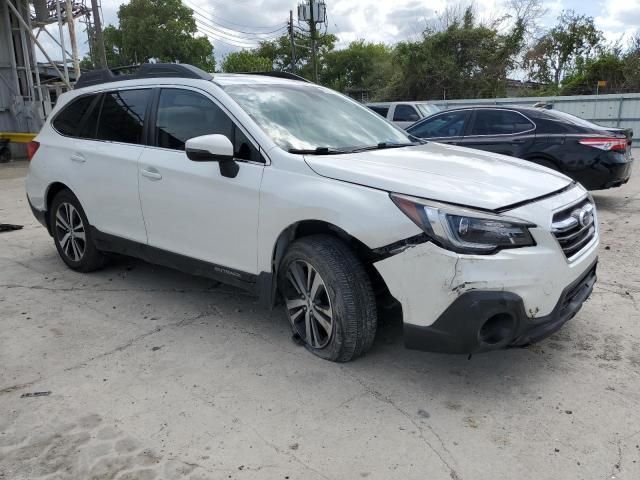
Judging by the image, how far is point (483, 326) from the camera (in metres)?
2.83

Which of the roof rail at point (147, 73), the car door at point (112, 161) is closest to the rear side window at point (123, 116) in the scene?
the car door at point (112, 161)

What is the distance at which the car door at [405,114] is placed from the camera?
14.5 m

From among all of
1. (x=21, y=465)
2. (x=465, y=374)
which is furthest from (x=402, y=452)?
(x=21, y=465)

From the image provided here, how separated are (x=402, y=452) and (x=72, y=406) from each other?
1.79 metres

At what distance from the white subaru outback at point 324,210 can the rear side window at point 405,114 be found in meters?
10.3

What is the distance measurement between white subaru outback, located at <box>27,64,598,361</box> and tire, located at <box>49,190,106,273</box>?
0.04 meters

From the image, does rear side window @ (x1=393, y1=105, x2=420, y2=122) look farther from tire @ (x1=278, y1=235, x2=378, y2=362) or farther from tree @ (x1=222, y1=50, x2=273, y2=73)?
tree @ (x1=222, y1=50, x2=273, y2=73)

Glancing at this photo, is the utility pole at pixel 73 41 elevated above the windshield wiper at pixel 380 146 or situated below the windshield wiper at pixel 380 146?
above

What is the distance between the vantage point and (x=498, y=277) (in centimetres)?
274

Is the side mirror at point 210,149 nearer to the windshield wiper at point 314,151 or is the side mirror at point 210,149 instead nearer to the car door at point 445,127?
the windshield wiper at point 314,151

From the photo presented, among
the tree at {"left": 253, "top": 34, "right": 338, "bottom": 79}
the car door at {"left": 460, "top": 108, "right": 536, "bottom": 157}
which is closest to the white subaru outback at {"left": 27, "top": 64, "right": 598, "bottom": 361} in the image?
the car door at {"left": 460, "top": 108, "right": 536, "bottom": 157}

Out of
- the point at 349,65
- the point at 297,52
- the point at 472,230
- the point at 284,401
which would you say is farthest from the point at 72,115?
the point at 349,65

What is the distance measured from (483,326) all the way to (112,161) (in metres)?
3.19

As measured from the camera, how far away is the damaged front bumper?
9.00 feet
